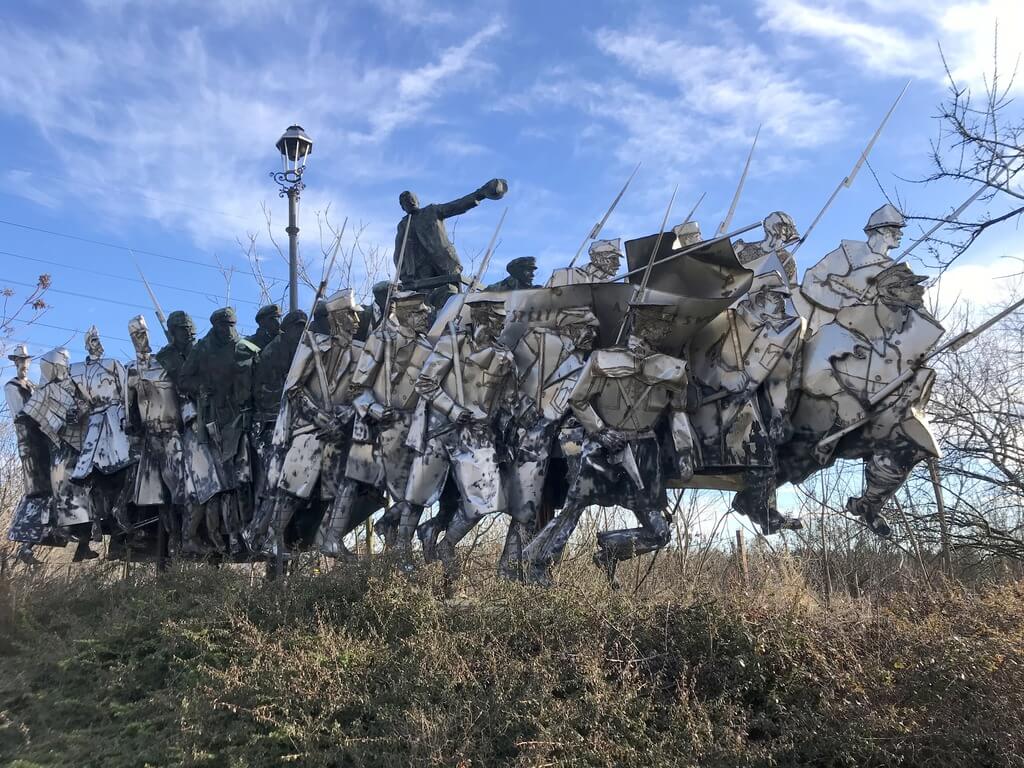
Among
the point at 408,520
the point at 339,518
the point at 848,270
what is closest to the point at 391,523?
the point at 408,520

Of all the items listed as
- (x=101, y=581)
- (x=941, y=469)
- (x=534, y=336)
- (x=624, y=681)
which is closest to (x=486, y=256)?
(x=534, y=336)

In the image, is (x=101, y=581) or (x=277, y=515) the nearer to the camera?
(x=101, y=581)

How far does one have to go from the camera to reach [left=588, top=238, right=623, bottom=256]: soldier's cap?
10.5 metres

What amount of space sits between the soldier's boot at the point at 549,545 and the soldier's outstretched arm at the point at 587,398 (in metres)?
0.72

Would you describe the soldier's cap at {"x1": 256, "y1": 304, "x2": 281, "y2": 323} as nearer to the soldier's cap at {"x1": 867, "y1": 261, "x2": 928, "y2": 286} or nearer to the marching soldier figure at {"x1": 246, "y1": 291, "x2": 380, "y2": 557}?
the marching soldier figure at {"x1": 246, "y1": 291, "x2": 380, "y2": 557}

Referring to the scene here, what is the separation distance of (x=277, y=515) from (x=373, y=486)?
1136 mm

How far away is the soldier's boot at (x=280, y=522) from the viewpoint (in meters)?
10.9

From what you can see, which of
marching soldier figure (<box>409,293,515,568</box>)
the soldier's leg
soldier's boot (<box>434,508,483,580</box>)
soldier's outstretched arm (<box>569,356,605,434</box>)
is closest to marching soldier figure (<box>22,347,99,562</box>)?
marching soldier figure (<box>409,293,515,568</box>)

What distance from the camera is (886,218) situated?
9477 mm

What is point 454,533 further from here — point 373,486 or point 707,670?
point 707,670

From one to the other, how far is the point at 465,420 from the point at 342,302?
236 centimetres

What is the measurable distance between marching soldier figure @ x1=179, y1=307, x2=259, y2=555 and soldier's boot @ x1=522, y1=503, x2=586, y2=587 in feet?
14.5

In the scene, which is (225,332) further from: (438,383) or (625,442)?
(625,442)

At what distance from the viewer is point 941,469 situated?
15453 mm
